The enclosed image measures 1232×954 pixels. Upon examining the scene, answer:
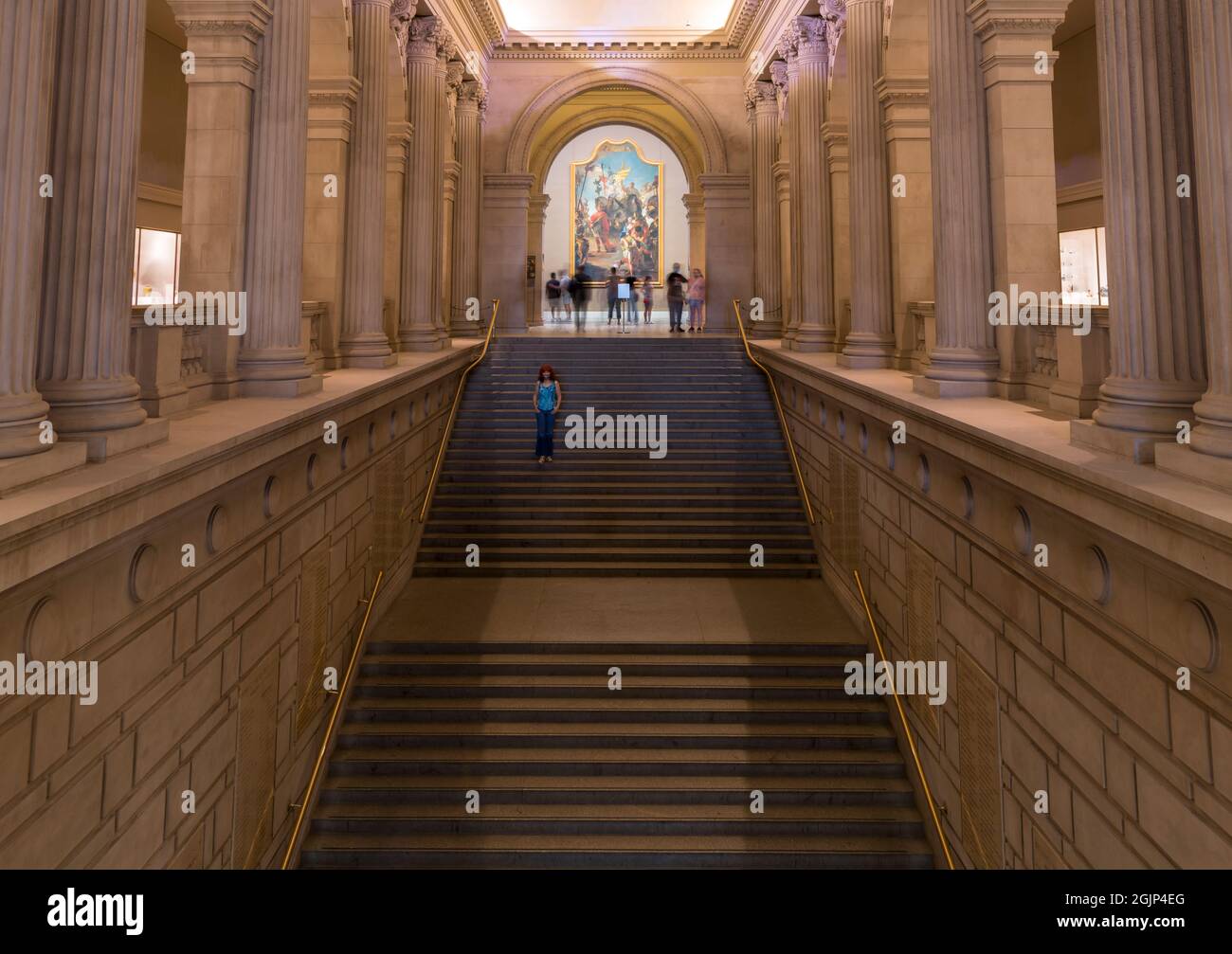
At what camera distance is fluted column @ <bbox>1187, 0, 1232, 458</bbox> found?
3.81m

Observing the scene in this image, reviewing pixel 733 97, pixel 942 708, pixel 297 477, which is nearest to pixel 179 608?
pixel 297 477

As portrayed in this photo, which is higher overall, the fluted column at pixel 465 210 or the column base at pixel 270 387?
the fluted column at pixel 465 210

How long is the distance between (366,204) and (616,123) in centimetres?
2035

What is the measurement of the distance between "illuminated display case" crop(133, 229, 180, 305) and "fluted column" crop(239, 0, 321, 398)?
8849mm

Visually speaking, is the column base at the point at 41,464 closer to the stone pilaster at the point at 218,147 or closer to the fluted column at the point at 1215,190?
the stone pilaster at the point at 218,147

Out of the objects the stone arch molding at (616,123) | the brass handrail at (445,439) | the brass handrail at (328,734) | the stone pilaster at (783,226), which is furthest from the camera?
the stone arch molding at (616,123)

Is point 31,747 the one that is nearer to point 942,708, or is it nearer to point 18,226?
point 18,226

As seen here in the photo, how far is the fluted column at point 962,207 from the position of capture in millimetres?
7664

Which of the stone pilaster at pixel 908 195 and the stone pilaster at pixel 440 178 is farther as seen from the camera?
the stone pilaster at pixel 440 178

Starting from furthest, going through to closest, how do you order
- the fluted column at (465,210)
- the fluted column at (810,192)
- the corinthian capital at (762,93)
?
the fluted column at (465,210) < the corinthian capital at (762,93) < the fluted column at (810,192)

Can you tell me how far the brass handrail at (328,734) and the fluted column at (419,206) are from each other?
224 inches

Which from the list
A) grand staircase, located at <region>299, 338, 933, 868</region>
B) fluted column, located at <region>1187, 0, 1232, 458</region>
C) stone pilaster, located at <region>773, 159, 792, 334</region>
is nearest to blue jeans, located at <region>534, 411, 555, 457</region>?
grand staircase, located at <region>299, 338, 933, 868</region>

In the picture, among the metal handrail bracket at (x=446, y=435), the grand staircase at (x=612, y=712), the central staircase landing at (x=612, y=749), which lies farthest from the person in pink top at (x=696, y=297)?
the central staircase landing at (x=612, y=749)

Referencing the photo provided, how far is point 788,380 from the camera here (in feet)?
44.5
